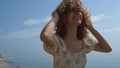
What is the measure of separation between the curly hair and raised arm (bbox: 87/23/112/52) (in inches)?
5.0

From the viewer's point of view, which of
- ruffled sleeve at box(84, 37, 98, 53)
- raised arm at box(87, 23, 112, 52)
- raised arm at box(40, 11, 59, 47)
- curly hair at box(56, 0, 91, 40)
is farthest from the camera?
raised arm at box(87, 23, 112, 52)

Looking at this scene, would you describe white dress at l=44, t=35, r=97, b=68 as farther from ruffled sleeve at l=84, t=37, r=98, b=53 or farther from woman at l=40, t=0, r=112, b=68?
ruffled sleeve at l=84, t=37, r=98, b=53

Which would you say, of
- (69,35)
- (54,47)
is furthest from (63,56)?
(69,35)

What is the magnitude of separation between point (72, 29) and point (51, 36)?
328 millimetres

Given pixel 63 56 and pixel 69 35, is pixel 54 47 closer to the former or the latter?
pixel 63 56

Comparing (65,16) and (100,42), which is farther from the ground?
(65,16)

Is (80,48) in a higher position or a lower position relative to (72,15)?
lower

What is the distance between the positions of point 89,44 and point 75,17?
40 centimetres

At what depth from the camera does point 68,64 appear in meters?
4.29

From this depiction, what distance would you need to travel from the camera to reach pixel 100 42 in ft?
15.4

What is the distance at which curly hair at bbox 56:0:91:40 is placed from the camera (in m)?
4.42

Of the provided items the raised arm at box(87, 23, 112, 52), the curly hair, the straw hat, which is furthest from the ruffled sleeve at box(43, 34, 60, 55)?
the raised arm at box(87, 23, 112, 52)

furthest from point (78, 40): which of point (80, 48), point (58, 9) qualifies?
point (58, 9)

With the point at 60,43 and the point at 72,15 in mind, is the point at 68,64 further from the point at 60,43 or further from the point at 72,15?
the point at 72,15
